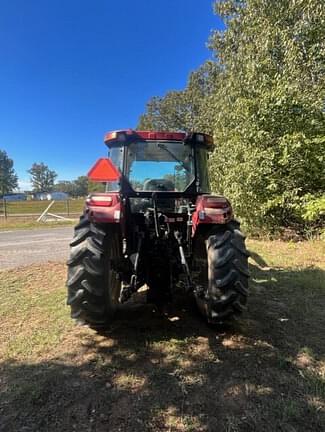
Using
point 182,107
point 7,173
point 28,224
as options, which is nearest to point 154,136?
point 28,224

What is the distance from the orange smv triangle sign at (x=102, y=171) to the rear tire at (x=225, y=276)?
1174mm

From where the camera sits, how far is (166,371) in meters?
2.57

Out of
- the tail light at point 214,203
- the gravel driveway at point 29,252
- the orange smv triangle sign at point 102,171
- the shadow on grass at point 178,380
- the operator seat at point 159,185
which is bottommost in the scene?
the gravel driveway at point 29,252

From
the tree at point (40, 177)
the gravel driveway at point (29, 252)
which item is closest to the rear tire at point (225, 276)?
the gravel driveway at point (29, 252)

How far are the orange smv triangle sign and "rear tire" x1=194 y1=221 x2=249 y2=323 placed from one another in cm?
117

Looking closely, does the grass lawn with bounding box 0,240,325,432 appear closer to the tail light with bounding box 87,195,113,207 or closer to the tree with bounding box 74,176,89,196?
the tail light with bounding box 87,195,113,207

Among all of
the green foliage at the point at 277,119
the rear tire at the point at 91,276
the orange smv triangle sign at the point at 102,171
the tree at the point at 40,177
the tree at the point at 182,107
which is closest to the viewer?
the orange smv triangle sign at the point at 102,171

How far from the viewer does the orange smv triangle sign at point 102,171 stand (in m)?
2.58

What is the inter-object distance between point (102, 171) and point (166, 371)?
1.72 metres

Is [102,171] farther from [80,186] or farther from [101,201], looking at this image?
[80,186]

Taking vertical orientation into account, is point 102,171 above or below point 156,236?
above

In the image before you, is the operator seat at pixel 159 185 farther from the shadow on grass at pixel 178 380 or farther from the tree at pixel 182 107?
the tree at pixel 182 107

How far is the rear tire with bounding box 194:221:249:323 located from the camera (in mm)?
2910

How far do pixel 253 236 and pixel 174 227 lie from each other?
22.9 feet
